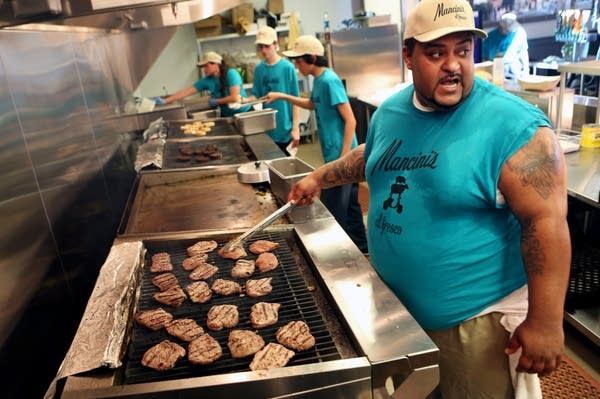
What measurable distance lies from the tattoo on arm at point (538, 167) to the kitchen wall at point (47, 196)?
1.63 m

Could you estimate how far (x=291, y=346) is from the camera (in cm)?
133

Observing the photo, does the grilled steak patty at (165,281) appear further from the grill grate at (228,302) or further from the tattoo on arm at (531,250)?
the tattoo on arm at (531,250)

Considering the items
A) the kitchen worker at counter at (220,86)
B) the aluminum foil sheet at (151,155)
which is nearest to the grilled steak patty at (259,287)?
the aluminum foil sheet at (151,155)

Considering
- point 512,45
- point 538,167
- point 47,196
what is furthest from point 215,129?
point 512,45

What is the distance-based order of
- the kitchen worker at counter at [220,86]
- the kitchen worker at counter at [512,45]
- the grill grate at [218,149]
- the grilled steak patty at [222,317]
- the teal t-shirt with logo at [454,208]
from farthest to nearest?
the kitchen worker at counter at [512,45] → the kitchen worker at counter at [220,86] → the grill grate at [218,149] → the grilled steak patty at [222,317] → the teal t-shirt with logo at [454,208]

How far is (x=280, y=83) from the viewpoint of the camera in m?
4.84

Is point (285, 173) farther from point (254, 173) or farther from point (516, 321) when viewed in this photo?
point (516, 321)

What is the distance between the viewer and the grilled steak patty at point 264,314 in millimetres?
1454

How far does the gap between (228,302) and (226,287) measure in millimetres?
72

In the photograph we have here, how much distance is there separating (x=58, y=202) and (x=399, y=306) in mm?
1632

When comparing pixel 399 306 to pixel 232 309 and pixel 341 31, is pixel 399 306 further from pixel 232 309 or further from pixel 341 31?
pixel 341 31

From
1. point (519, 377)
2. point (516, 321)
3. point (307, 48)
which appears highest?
point (307, 48)

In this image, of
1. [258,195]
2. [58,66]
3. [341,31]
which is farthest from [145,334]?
[341,31]

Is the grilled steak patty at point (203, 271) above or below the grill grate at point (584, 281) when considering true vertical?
above
